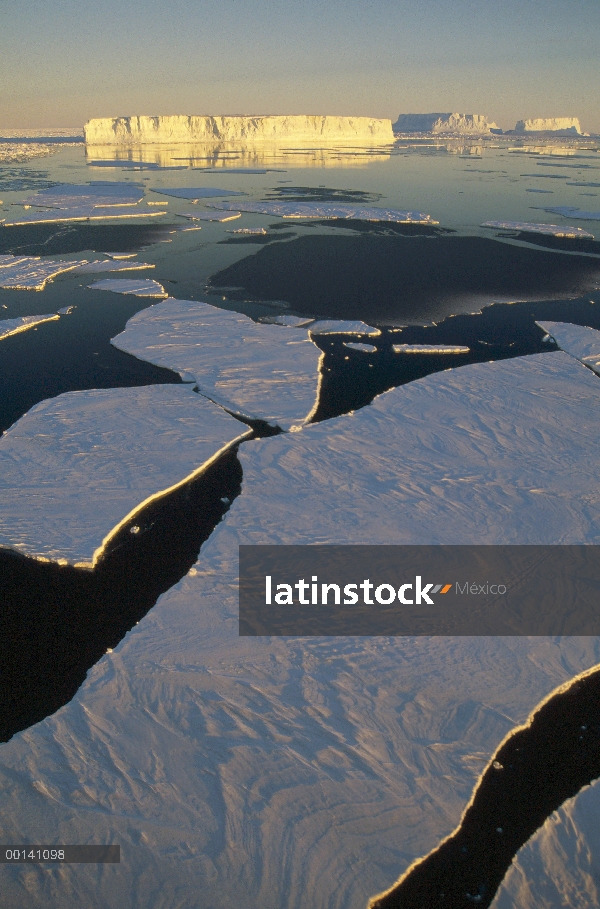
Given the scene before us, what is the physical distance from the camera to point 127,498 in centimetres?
408

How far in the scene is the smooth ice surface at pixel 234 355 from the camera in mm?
5664

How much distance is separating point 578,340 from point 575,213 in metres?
12.3

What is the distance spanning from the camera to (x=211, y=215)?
15664mm

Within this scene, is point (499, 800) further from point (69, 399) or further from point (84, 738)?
point (69, 399)

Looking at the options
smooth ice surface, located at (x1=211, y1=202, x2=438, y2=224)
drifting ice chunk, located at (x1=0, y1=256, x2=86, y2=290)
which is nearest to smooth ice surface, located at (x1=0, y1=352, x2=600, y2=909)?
drifting ice chunk, located at (x1=0, y1=256, x2=86, y2=290)

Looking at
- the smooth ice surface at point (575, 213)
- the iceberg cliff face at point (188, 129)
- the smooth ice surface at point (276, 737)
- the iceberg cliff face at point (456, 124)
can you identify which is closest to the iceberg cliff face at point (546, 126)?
the iceberg cliff face at point (456, 124)

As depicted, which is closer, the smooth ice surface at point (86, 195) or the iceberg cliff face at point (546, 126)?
the smooth ice surface at point (86, 195)

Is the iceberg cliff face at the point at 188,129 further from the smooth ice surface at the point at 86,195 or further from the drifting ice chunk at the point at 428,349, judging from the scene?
the drifting ice chunk at the point at 428,349

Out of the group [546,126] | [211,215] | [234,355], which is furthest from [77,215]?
[546,126]

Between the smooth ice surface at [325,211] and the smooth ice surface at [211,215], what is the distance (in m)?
0.86

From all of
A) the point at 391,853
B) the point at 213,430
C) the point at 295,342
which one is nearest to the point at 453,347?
the point at 295,342

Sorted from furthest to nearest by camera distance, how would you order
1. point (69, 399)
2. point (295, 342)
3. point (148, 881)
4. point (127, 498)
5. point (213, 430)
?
1. point (295, 342)
2. point (69, 399)
3. point (213, 430)
4. point (127, 498)
5. point (148, 881)

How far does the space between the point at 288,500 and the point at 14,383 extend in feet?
12.7

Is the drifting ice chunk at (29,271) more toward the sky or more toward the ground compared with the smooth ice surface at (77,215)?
more toward the ground
